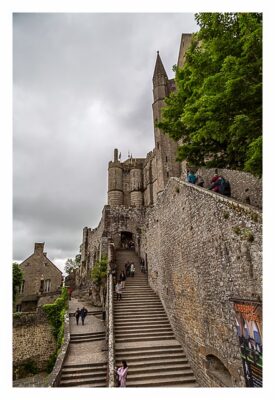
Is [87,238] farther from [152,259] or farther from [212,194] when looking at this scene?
[212,194]

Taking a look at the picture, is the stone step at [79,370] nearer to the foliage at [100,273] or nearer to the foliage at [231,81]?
the foliage at [100,273]

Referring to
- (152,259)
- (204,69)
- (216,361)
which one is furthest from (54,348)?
(204,69)

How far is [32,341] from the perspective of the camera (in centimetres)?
1759

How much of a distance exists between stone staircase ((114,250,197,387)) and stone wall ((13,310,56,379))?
6.50 metres

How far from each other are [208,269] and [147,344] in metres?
5.53

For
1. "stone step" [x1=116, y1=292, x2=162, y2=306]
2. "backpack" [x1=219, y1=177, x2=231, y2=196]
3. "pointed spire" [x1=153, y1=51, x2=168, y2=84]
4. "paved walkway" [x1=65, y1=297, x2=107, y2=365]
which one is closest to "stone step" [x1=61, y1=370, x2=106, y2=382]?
"paved walkway" [x1=65, y1=297, x2=107, y2=365]

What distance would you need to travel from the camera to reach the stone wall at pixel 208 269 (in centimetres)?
695

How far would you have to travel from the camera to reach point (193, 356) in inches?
409

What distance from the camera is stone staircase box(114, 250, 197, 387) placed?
397 inches

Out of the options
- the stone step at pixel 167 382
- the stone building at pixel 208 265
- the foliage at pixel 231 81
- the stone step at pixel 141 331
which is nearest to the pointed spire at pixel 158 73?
the stone building at pixel 208 265

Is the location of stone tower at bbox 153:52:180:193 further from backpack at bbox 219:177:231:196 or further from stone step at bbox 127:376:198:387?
stone step at bbox 127:376:198:387

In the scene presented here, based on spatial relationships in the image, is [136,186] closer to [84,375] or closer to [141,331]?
[141,331]

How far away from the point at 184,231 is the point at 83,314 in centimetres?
1007

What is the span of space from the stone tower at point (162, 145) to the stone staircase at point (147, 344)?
18.0 metres
